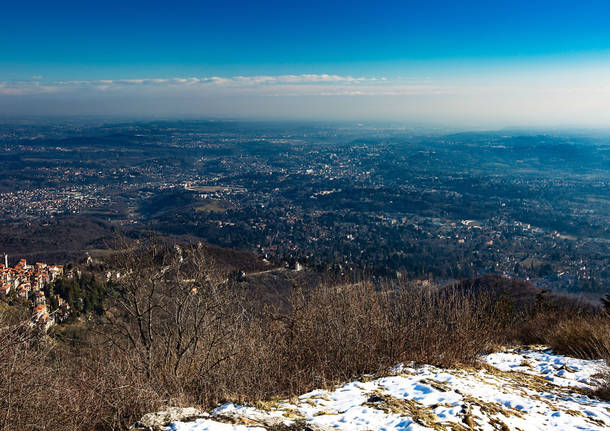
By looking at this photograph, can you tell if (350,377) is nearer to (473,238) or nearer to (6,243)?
(6,243)

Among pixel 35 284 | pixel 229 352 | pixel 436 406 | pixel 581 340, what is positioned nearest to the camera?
pixel 436 406

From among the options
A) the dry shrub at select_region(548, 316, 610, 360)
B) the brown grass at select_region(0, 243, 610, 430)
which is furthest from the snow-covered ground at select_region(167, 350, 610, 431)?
the dry shrub at select_region(548, 316, 610, 360)

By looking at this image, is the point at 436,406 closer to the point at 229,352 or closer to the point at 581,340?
the point at 229,352

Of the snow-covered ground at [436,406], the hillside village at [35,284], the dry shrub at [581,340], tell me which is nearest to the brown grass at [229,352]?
the dry shrub at [581,340]

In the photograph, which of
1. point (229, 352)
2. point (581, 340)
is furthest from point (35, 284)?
point (581, 340)

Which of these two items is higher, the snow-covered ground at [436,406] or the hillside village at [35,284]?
the snow-covered ground at [436,406]

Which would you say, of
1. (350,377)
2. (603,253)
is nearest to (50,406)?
(350,377)

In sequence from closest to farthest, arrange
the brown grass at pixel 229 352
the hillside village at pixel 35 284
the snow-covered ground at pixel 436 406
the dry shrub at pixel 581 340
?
the snow-covered ground at pixel 436 406 → the brown grass at pixel 229 352 → the dry shrub at pixel 581 340 → the hillside village at pixel 35 284

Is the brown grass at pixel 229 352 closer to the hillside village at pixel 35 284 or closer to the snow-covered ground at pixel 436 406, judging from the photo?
the snow-covered ground at pixel 436 406
